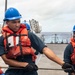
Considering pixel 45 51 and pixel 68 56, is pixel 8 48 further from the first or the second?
pixel 68 56

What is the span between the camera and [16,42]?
4953 mm

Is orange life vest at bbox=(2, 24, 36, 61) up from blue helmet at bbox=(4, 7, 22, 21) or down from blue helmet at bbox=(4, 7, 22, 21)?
down

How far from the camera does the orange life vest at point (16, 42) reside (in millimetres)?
4894

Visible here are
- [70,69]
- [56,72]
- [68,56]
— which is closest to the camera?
[70,69]

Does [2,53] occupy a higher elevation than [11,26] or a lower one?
lower

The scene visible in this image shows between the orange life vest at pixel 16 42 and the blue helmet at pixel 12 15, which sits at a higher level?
the blue helmet at pixel 12 15

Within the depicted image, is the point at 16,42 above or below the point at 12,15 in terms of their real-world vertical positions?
below

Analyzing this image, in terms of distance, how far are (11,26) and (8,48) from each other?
320mm

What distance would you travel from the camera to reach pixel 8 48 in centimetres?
495

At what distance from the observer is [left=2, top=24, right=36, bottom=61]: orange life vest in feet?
16.1

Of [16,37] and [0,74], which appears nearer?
[16,37]

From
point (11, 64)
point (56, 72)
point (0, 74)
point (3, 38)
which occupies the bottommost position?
point (56, 72)

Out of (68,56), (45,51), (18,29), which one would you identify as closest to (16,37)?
(18,29)

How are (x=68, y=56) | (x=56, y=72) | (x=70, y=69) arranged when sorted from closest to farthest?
(x=70, y=69)
(x=68, y=56)
(x=56, y=72)
